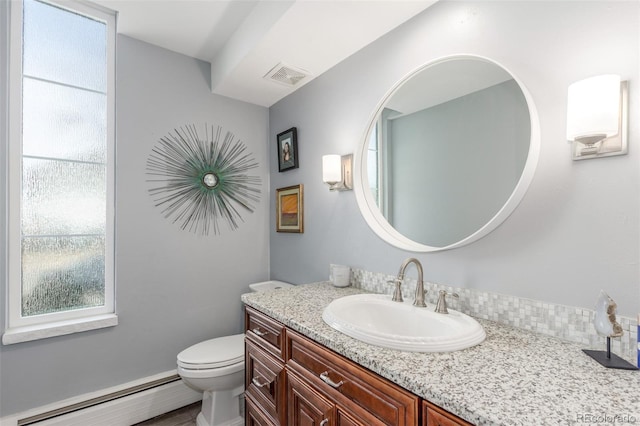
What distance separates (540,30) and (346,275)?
138cm

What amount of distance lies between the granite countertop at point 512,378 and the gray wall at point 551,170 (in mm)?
216

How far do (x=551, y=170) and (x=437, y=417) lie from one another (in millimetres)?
885

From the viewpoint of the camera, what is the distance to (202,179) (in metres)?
2.25

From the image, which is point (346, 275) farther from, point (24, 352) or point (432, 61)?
point (24, 352)

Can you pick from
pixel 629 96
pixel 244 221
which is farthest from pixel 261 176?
pixel 629 96

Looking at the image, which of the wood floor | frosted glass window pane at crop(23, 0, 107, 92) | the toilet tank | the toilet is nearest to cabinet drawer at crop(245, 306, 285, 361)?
the toilet

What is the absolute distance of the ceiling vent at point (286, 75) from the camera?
76.5 inches

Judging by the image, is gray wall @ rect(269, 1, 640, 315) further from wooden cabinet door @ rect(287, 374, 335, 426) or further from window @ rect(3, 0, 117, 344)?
window @ rect(3, 0, 117, 344)

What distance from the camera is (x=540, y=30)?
1042 millimetres

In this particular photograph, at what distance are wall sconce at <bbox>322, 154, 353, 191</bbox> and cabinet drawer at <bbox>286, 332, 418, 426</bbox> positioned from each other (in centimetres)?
91

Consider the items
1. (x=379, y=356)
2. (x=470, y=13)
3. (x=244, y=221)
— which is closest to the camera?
(x=379, y=356)

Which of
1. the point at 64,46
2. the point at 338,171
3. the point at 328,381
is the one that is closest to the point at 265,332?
the point at 328,381

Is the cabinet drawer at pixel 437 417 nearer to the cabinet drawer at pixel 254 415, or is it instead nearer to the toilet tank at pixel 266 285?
the cabinet drawer at pixel 254 415

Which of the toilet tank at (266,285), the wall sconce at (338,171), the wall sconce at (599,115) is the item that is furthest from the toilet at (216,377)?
the wall sconce at (599,115)
